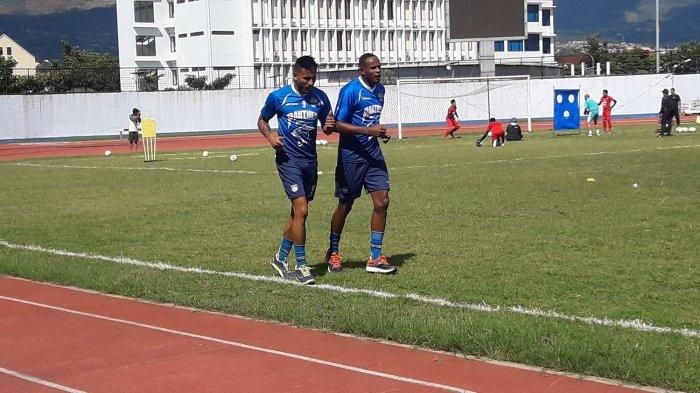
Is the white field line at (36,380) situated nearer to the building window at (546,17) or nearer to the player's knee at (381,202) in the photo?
the player's knee at (381,202)

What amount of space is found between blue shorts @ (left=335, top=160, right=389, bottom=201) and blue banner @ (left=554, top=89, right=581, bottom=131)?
105 ft

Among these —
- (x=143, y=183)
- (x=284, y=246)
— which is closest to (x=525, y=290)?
(x=284, y=246)

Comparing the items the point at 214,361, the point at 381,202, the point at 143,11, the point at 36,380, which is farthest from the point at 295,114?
the point at 143,11

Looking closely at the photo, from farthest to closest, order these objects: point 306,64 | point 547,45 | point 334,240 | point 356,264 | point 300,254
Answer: point 547,45 → point 356,264 → point 334,240 → point 300,254 → point 306,64

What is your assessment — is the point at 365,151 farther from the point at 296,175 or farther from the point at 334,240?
the point at 334,240

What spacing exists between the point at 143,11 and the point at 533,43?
41796 mm

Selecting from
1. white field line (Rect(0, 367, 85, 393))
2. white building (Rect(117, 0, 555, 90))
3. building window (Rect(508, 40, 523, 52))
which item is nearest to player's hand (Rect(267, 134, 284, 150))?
white field line (Rect(0, 367, 85, 393))

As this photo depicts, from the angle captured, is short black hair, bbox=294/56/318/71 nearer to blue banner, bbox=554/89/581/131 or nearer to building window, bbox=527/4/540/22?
blue banner, bbox=554/89/581/131

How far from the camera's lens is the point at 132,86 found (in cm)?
6378

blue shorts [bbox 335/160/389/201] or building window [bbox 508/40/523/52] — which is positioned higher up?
building window [bbox 508/40/523/52]

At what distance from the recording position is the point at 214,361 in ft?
24.2

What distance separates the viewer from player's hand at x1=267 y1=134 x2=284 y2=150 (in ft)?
32.1

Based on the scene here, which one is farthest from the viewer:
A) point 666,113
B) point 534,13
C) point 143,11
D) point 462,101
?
point 534,13

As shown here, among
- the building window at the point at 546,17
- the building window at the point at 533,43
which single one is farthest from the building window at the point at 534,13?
the building window at the point at 533,43
